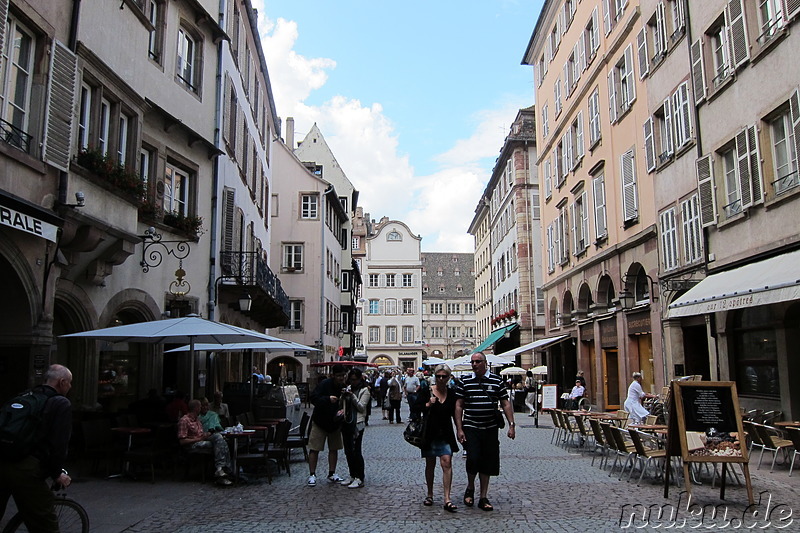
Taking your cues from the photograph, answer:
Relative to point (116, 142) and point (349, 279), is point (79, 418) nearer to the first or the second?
point (116, 142)

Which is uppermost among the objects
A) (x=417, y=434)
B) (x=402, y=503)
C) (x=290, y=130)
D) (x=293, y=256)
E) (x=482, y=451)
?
(x=290, y=130)

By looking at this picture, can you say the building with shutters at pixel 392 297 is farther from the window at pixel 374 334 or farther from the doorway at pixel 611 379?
the doorway at pixel 611 379

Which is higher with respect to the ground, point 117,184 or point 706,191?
point 706,191

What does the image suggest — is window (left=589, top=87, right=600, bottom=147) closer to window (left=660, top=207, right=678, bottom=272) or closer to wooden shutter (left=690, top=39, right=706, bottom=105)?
window (left=660, top=207, right=678, bottom=272)

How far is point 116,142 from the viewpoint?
42.3 ft

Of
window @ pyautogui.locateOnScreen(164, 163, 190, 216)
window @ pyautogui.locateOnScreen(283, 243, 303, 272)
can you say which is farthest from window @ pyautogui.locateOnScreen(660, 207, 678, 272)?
window @ pyautogui.locateOnScreen(283, 243, 303, 272)

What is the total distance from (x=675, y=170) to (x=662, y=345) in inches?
189

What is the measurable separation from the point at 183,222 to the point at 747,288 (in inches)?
470

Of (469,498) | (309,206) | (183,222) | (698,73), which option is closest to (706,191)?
(698,73)

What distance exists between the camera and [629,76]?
73.1 ft

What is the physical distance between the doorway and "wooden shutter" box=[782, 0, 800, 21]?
14.1 m

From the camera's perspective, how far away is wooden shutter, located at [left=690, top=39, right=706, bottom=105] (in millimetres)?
16859

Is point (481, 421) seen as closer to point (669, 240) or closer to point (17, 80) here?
point (17, 80)

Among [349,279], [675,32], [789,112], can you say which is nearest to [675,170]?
[675,32]
